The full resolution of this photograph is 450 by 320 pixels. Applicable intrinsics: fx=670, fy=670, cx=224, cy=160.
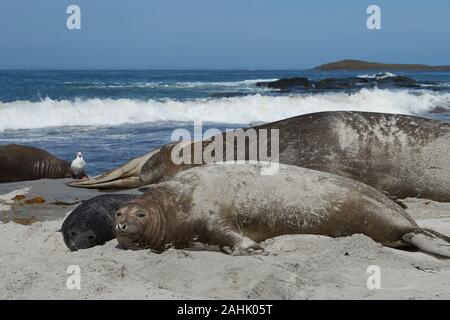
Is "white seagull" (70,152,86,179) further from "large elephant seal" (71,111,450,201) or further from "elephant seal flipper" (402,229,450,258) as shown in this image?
"elephant seal flipper" (402,229,450,258)

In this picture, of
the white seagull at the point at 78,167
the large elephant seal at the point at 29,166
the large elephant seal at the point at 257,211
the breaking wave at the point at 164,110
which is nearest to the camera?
the large elephant seal at the point at 257,211

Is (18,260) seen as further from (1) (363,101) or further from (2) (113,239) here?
(1) (363,101)

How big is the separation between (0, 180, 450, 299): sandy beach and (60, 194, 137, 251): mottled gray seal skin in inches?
5.2

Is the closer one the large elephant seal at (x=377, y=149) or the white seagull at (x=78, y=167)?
the large elephant seal at (x=377, y=149)

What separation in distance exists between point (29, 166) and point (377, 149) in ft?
19.7

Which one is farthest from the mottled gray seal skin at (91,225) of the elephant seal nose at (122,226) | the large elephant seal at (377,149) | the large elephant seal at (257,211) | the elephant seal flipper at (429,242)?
the elephant seal flipper at (429,242)

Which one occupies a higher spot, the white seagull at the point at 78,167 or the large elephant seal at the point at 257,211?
the large elephant seal at the point at 257,211

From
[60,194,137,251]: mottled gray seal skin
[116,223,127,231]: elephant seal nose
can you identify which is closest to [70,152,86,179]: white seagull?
[60,194,137,251]: mottled gray seal skin

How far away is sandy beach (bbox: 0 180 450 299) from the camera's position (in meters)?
4.18

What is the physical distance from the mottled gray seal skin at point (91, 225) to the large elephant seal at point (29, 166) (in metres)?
4.31

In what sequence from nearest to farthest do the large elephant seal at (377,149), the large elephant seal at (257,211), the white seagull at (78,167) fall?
the large elephant seal at (257,211) < the large elephant seal at (377,149) < the white seagull at (78,167)

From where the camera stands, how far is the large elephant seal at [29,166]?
10703 mm

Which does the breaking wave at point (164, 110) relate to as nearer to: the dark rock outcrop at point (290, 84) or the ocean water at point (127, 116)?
the ocean water at point (127, 116)
